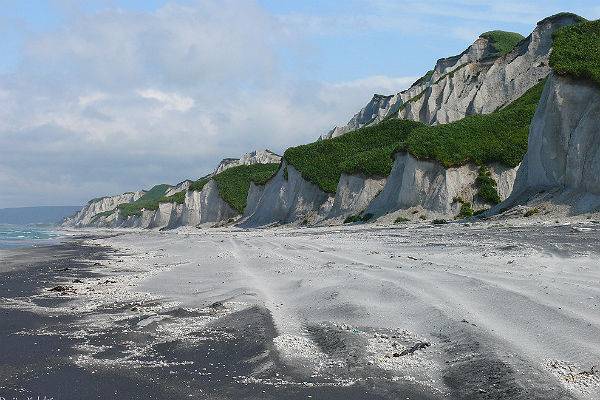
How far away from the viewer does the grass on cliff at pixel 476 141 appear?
3956 centimetres

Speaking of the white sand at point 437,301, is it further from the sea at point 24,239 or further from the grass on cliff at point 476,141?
the sea at point 24,239

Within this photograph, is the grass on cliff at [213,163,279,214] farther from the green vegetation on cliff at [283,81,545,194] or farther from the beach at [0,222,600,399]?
the beach at [0,222,600,399]

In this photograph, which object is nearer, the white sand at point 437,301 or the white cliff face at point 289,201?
the white sand at point 437,301

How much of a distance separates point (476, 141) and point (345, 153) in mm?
21560

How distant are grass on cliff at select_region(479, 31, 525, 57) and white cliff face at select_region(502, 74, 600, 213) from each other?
7538 centimetres

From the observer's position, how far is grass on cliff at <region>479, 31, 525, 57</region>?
99938 millimetres

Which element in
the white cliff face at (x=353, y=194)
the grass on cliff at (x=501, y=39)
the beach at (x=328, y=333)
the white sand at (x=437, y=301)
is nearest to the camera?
the beach at (x=328, y=333)

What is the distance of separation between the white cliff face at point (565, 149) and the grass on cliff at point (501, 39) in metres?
75.4

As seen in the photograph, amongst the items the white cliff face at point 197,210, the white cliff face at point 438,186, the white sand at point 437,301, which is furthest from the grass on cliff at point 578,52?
the white cliff face at point 197,210

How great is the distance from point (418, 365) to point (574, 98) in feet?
87.2

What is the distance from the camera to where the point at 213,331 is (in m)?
7.57

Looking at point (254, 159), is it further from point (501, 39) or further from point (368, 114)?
point (501, 39)

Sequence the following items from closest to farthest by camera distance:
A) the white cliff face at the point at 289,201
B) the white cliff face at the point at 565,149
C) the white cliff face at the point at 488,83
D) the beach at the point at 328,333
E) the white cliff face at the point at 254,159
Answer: the beach at the point at 328,333 < the white cliff face at the point at 565,149 < the white cliff face at the point at 289,201 < the white cliff face at the point at 488,83 < the white cliff face at the point at 254,159

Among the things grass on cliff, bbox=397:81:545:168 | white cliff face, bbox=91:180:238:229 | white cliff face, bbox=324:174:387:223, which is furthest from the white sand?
white cliff face, bbox=91:180:238:229
